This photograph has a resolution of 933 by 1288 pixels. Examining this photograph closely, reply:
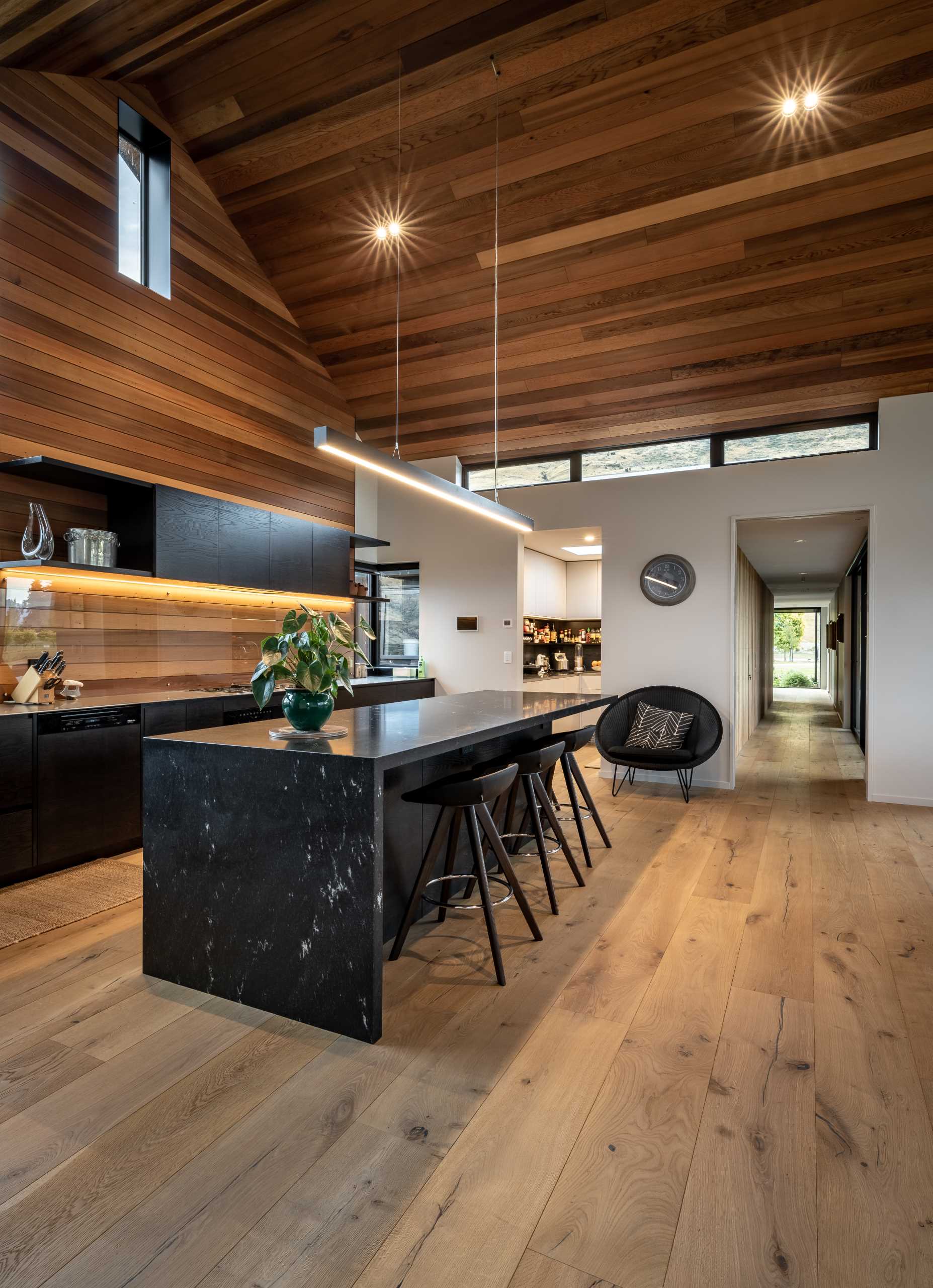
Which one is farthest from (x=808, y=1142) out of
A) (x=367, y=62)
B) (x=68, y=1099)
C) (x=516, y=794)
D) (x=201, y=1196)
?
(x=367, y=62)

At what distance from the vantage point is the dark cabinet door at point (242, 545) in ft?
16.6

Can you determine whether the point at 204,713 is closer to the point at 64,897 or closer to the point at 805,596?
the point at 64,897

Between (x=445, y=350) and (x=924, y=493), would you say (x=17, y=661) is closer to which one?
(x=445, y=350)

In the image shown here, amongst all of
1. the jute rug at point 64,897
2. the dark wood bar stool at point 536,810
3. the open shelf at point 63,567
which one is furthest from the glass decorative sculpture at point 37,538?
the dark wood bar stool at point 536,810

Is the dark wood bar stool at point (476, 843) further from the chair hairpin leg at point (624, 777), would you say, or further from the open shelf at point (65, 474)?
the chair hairpin leg at point (624, 777)

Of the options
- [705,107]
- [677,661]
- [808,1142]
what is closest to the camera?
[808,1142]

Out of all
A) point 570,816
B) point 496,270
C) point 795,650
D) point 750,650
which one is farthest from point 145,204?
point 795,650

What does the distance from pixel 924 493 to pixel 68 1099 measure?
240 inches

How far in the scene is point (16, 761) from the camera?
353cm

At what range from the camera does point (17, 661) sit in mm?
4008

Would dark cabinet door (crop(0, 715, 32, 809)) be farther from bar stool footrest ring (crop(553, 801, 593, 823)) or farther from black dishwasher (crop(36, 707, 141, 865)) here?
bar stool footrest ring (crop(553, 801, 593, 823))

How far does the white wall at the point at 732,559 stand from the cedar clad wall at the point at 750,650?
1.43 ft

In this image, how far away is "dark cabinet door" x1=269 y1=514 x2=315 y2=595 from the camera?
5578mm

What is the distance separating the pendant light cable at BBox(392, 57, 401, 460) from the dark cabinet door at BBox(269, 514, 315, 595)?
1.00 m
